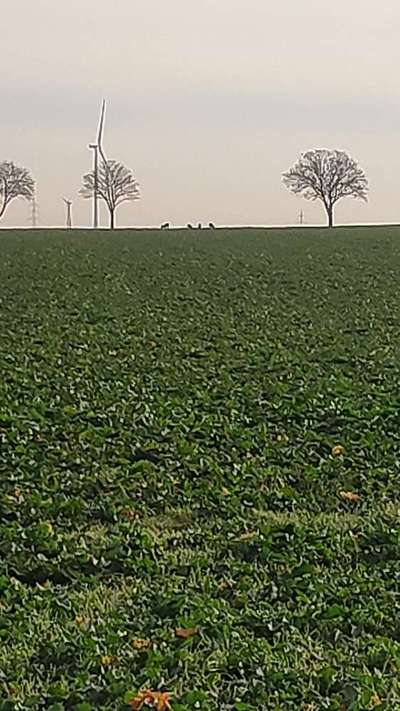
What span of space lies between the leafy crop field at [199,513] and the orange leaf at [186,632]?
15 millimetres

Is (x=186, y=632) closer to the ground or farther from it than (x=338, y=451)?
closer to the ground

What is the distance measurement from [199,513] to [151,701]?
8.24ft

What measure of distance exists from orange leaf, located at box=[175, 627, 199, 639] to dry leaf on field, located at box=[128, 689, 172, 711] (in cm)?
49

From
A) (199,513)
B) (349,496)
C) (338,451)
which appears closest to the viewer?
(199,513)

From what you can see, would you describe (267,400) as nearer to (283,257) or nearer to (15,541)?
(15,541)

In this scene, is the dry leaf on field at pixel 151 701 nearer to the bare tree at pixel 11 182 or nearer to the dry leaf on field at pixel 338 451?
the dry leaf on field at pixel 338 451

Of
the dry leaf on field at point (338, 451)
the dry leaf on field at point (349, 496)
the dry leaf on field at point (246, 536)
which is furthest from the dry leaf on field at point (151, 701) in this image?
the dry leaf on field at point (338, 451)

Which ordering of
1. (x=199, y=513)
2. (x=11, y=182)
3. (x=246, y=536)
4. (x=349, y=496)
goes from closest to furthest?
(x=246, y=536), (x=199, y=513), (x=349, y=496), (x=11, y=182)

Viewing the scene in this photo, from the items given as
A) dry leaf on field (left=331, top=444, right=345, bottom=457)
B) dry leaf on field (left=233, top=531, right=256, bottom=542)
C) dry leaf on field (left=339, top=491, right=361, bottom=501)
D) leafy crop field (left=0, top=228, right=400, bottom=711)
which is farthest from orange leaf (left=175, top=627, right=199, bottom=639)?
dry leaf on field (left=331, top=444, right=345, bottom=457)

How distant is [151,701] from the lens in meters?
3.84

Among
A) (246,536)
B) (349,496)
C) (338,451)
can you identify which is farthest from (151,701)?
Answer: (338,451)

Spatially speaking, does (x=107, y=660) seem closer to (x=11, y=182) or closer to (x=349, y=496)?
(x=349, y=496)

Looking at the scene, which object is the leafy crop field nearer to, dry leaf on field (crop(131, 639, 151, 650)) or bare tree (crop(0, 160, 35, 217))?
dry leaf on field (crop(131, 639, 151, 650))

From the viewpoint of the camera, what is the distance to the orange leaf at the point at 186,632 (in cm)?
439
